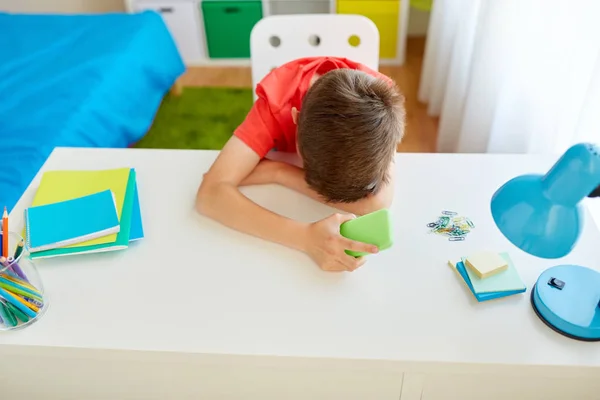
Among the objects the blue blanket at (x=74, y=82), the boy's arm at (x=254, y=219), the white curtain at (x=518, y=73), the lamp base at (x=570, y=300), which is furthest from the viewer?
the blue blanket at (x=74, y=82)

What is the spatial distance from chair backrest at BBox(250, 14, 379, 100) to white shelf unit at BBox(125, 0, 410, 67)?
132cm

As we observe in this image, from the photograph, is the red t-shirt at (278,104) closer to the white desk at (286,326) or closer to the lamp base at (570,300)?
the white desk at (286,326)

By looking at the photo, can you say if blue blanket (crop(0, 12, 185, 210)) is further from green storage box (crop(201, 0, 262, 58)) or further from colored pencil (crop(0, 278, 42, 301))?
colored pencil (crop(0, 278, 42, 301))

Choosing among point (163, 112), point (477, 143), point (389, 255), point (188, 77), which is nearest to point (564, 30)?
point (477, 143)

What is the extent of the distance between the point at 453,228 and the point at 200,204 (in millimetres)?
451

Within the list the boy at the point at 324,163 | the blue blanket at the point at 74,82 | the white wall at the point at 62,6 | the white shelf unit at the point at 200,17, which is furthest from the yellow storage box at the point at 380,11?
the boy at the point at 324,163

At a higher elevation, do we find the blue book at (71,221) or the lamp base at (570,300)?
the blue book at (71,221)

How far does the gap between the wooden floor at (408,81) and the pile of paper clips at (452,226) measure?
1296 millimetres

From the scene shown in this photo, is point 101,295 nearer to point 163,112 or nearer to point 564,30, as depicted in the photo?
point 564,30

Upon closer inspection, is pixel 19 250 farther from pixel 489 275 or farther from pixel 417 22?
pixel 417 22

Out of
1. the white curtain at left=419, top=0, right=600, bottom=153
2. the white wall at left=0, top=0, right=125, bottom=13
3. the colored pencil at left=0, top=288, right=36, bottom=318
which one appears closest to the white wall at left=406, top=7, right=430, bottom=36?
the white curtain at left=419, top=0, right=600, bottom=153

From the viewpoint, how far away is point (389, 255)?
891 millimetres

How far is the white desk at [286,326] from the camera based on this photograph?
0.75m

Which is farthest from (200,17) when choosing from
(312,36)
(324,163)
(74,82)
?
(324,163)
